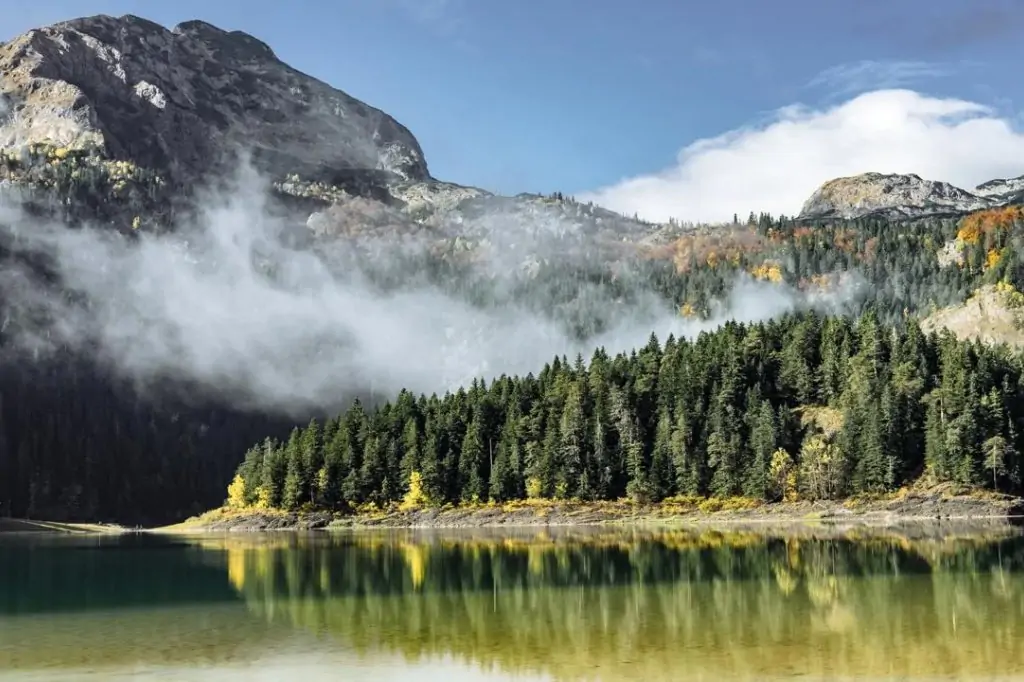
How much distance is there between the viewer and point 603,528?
12400cm

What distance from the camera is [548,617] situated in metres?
A: 39.2

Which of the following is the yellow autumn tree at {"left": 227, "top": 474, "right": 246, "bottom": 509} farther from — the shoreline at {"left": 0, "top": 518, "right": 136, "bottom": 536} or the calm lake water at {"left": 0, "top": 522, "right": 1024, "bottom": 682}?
the calm lake water at {"left": 0, "top": 522, "right": 1024, "bottom": 682}

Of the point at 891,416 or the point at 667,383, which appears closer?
the point at 891,416

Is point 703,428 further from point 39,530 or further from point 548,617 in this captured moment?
point 39,530

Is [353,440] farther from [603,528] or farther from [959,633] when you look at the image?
[959,633]

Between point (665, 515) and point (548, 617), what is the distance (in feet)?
331

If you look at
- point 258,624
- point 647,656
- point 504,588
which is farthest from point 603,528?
point 647,656

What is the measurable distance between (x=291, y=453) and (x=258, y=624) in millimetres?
129609

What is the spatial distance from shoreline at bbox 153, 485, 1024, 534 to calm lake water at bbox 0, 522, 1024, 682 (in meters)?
45.5

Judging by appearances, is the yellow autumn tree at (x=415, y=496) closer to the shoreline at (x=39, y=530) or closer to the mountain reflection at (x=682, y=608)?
the shoreline at (x=39, y=530)

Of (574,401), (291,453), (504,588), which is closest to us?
(504,588)

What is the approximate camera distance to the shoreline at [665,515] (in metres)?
116

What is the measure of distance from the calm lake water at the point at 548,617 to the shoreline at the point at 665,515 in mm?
45462

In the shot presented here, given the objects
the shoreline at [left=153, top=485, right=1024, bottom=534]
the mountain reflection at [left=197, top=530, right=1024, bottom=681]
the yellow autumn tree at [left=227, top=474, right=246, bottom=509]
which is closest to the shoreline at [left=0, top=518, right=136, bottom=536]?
the shoreline at [left=153, top=485, right=1024, bottom=534]
